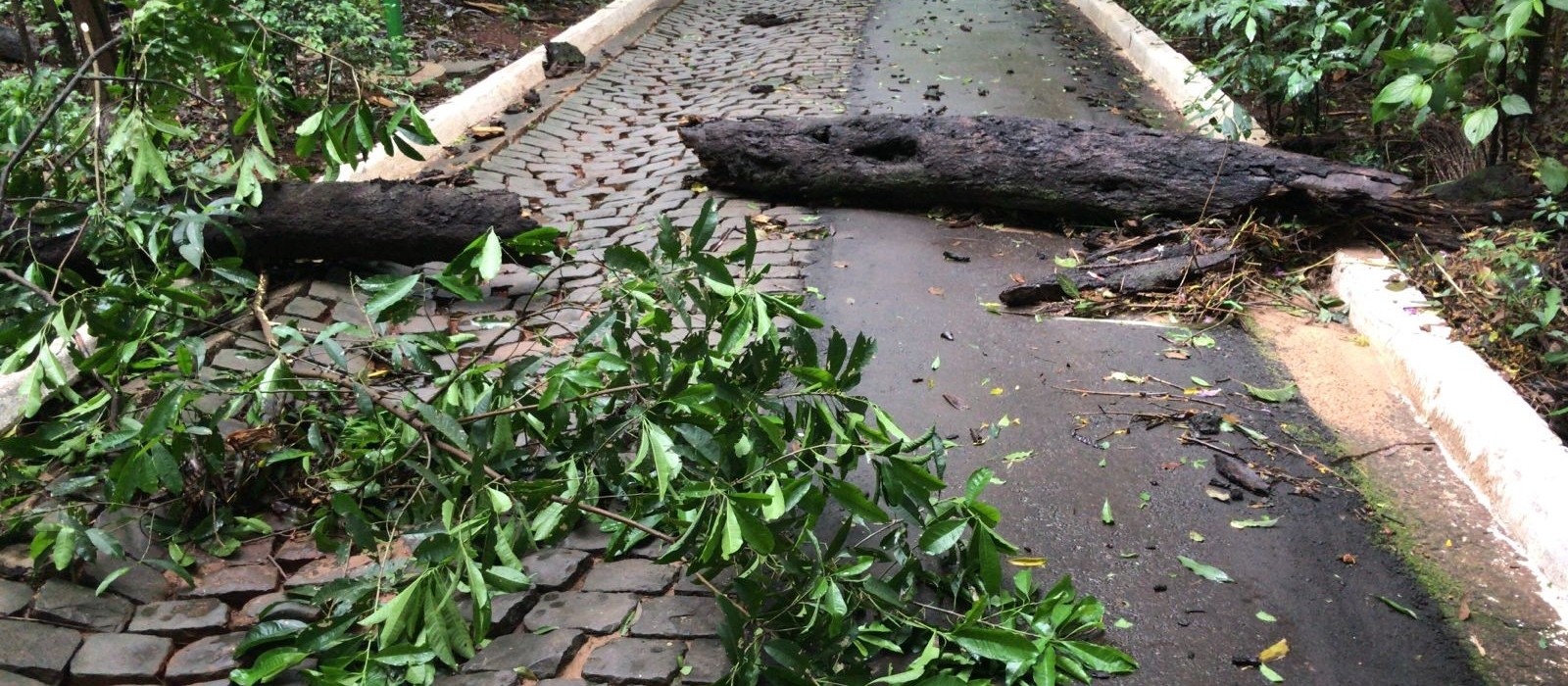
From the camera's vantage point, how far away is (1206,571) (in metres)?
3.14

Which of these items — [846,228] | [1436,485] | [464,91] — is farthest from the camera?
[464,91]

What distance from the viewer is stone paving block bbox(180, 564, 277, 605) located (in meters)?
3.07

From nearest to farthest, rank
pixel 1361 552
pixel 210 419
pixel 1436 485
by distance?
pixel 210 419, pixel 1361 552, pixel 1436 485

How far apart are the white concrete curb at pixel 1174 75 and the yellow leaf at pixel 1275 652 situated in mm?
3324

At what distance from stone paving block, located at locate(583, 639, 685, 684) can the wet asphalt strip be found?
1.13m

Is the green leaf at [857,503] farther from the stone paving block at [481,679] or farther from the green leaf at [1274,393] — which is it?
the green leaf at [1274,393]

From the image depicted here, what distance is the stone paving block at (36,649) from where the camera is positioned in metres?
2.68

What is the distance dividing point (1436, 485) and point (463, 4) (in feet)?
31.8

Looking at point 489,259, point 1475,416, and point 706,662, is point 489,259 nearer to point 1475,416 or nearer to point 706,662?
point 706,662

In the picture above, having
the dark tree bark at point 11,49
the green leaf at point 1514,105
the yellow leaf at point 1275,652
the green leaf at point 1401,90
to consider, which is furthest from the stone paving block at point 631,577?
the dark tree bark at point 11,49

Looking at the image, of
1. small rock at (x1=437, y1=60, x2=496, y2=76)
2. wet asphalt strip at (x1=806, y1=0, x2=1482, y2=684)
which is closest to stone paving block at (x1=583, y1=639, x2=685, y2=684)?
wet asphalt strip at (x1=806, y1=0, x2=1482, y2=684)

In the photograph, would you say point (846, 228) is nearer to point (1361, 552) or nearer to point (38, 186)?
point (1361, 552)

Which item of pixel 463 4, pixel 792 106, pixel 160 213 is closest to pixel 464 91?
pixel 792 106

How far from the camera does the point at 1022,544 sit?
129 inches
